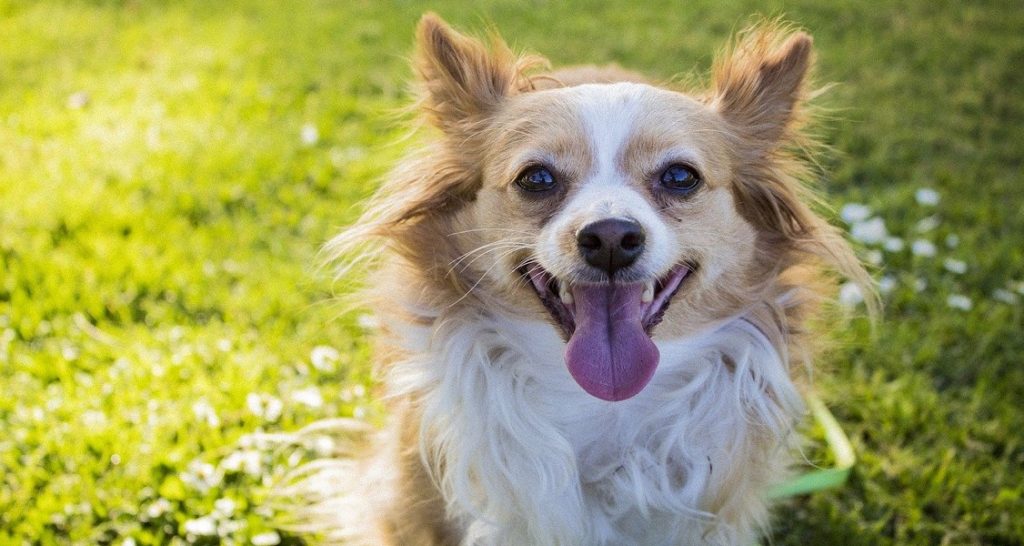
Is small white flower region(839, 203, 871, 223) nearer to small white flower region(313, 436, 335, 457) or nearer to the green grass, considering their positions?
the green grass

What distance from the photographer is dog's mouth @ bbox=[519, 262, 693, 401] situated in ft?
7.61

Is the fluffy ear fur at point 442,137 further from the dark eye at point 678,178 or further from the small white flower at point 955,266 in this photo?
the small white flower at point 955,266

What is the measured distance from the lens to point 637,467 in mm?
2506

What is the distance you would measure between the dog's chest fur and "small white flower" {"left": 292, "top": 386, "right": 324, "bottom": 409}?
1.03 m

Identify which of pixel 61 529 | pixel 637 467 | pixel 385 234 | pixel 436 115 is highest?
pixel 436 115

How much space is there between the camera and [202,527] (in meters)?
2.89

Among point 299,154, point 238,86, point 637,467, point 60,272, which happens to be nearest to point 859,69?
point 299,154

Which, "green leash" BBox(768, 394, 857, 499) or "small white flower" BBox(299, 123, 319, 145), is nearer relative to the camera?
"green leash" BBox(768, 394, 857, 499)

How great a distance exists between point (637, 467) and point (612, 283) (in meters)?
0.56

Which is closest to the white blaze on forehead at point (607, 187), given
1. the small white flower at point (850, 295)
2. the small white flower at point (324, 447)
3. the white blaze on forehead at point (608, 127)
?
the white blaze on forehead at point (608, 127)

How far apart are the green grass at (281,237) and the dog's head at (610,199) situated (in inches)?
24.0

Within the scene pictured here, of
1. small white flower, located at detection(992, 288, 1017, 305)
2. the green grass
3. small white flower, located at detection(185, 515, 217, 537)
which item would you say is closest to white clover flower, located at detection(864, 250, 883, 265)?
the green grass

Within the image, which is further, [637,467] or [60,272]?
[60,272]

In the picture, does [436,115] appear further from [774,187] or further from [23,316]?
[23,316]
